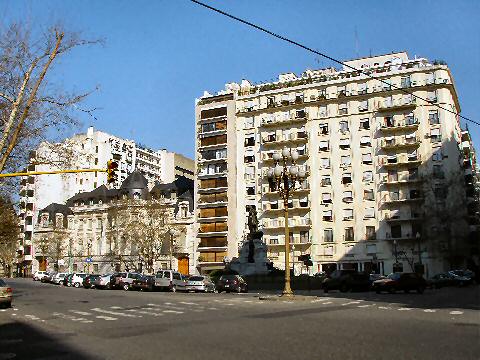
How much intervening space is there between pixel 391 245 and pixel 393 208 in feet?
15.5

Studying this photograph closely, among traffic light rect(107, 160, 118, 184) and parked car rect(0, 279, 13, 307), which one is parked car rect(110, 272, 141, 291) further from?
traffic light rect(107, 160, 118, 184)

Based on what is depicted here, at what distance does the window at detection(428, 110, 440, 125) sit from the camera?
68.3 metres

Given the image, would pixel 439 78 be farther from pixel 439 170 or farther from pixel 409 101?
pixel 439 170

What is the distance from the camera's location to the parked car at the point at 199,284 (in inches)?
1599

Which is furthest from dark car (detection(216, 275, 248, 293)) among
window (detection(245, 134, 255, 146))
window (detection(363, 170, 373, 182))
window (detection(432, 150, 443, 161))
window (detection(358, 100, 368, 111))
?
window (detection(245, 134, 255, 146))

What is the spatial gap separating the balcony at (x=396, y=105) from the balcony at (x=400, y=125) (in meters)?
1.60

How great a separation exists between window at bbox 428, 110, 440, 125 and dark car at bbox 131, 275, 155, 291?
4296 cm

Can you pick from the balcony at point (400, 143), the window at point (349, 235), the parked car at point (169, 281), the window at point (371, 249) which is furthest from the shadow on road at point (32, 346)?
the balcony at point (400, 143)

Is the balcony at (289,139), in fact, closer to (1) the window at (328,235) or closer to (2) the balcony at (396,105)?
(2) the balcony at (396,105)

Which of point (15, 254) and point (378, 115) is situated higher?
point (378, 115)

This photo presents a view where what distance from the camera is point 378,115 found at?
71.5m

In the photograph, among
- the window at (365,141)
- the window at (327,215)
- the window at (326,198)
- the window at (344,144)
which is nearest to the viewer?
the window at (365,141)

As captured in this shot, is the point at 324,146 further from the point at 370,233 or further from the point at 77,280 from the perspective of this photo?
the point at 77,280

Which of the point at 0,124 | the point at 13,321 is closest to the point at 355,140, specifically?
the point at 0,124
